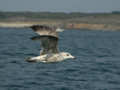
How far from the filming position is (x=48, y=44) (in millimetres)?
22844

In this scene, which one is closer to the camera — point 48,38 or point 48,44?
point 48,38

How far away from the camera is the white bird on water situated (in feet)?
72.3

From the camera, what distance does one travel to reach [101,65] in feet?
88.8

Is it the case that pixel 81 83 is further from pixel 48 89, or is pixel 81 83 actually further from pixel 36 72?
pixel 36 72

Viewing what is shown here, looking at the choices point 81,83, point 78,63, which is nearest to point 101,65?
point 78,63

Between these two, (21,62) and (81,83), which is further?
(21,62)

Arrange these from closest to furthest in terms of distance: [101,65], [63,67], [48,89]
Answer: [48,89] < [63,67] < [101,65]

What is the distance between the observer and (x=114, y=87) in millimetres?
19469

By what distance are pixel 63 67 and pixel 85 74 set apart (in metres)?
2.21

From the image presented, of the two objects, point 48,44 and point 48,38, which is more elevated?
point 48,38

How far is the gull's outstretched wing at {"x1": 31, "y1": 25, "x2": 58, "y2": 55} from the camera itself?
22.0 metres

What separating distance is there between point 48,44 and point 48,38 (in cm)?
85

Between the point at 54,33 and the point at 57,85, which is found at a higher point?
the point at 54,33

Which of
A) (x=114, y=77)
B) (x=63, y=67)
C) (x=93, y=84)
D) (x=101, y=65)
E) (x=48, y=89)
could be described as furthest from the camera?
(x=101, y=65)
